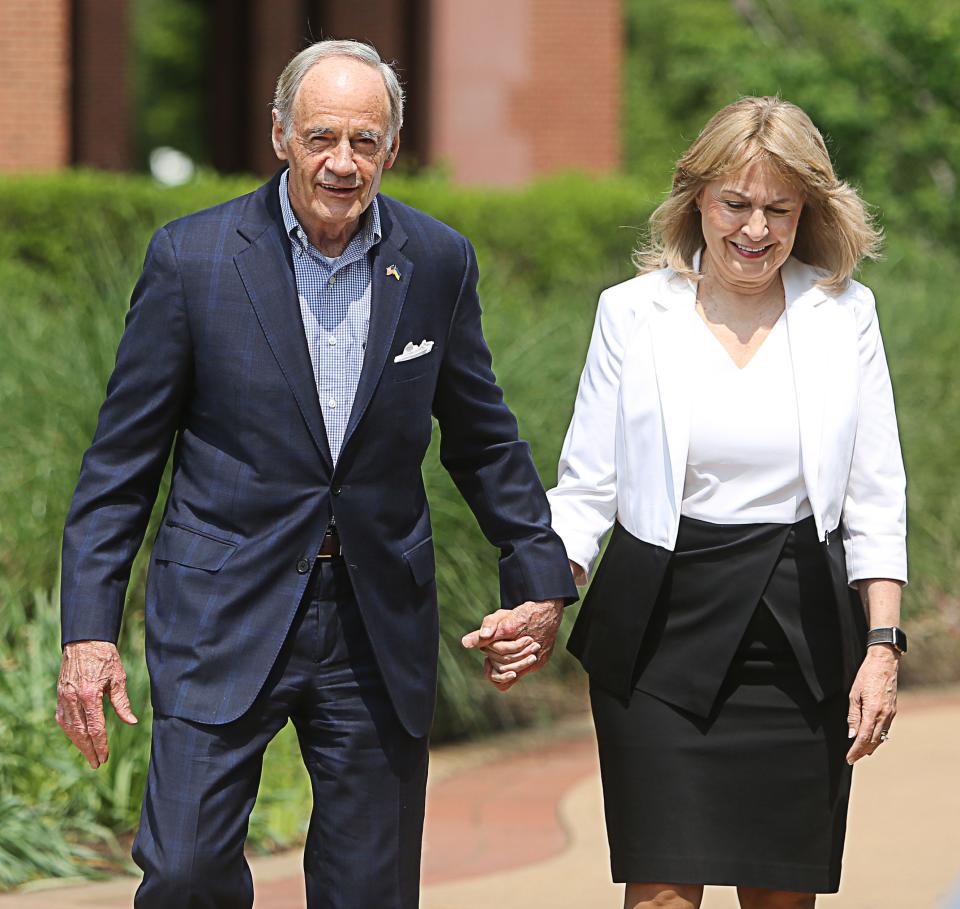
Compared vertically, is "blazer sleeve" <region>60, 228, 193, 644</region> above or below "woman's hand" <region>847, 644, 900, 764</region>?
above

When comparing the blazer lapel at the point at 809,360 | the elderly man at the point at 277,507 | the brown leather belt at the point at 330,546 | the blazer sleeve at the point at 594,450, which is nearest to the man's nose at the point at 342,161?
the elderly man at the point at 277,507

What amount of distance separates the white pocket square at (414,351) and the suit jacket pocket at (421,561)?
0.38m

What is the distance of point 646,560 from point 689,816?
0.55 m

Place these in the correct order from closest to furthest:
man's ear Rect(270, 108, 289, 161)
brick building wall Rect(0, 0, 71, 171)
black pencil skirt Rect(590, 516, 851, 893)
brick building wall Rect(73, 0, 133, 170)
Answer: man's ear Rect(270, 108, 289, 161)
black pencil skirt Rect(590, 516, 851, 893)
brick building wall Rect(0, 0, 71, 171)
brick building wall Rect(73, 0, 133, 170)

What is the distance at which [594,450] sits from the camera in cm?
403

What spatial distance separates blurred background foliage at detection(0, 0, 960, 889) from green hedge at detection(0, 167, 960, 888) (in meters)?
0.01

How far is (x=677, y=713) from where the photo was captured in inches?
156

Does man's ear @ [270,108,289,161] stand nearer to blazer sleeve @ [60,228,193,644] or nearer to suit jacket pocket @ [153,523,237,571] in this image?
blazer sleeve @ [60,228,193,644]

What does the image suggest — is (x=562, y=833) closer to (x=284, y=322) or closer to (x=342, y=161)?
(x=284, y=322)

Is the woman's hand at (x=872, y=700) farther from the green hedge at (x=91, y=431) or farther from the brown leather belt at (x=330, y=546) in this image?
the brown leather belt at (x=330, y=546)

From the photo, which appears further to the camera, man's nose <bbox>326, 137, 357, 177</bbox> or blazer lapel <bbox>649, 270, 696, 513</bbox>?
blazer lapel <bbox>649, 270, 696, 513</bbox>

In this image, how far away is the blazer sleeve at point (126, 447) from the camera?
11.5 ft

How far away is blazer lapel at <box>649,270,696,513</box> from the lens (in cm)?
388

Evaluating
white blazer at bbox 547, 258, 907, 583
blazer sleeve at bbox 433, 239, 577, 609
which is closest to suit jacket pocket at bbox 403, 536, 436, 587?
blazer sleeve at bbox 433, 239, 577, 609
